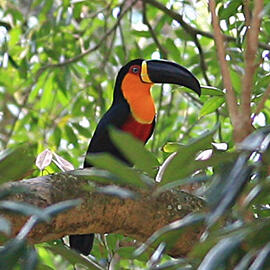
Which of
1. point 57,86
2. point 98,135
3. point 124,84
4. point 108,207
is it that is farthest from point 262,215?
point 57,86

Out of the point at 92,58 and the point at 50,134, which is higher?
the point at 92,58

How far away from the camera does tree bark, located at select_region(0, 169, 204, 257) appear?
2.00 meters

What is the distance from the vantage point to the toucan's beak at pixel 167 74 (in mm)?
3040

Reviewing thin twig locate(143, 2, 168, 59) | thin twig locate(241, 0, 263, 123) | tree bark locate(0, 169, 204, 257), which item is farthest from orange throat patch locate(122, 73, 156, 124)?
thin twig locate(241, 0, 263, 123)

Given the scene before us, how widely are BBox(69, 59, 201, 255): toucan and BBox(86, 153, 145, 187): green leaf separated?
187 centimetres

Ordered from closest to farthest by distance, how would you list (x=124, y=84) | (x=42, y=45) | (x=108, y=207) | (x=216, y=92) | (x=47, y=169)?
(x=108, y=207), (x=216, y=92), (x=47, y=169), (x=124, y=84), (x=42, y=45)

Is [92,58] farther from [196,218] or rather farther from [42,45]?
[196,218]

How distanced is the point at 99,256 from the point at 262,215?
3.27 ft

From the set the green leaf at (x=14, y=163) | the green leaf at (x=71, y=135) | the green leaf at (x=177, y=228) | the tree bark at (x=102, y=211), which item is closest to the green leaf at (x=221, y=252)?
the green leaf at (x=177, y=228)

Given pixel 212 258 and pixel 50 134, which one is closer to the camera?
pixel 212 258

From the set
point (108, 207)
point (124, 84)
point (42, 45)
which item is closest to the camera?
point (108, 207)

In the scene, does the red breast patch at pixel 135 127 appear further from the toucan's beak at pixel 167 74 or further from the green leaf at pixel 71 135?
the green leaf at pixel 71 135

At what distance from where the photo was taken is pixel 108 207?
2084mm

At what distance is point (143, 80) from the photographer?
3.76 meters
